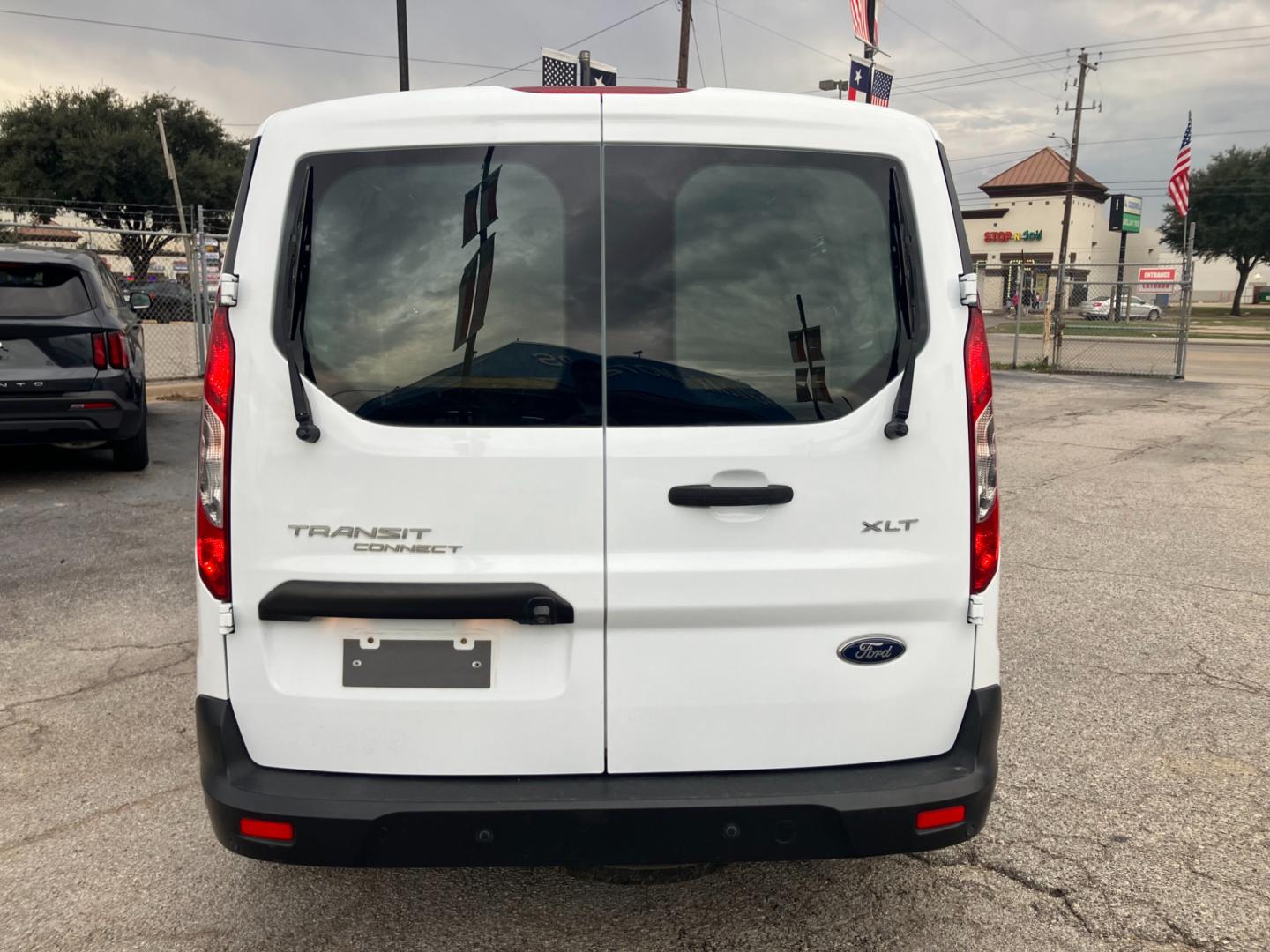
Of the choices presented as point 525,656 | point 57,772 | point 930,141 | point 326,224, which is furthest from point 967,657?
point 57,772

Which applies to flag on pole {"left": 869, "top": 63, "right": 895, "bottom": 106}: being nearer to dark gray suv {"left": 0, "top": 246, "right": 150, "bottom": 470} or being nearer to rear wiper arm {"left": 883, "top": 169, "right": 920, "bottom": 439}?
dark gray suv {"left": 0, "top": 246, "right": 150, "bottom": 470}

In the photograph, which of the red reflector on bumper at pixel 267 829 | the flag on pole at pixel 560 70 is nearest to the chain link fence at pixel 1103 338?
the flag on pole at pixel 560 70

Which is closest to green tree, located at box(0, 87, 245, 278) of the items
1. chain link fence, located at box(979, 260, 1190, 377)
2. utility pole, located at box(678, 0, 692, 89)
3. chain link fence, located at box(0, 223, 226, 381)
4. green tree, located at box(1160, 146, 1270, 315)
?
chain link fence, located at box(0, 223, 226, 381)

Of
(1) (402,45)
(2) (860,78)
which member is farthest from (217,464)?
(1) (402,45)

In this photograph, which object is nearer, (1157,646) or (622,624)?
(622,624)

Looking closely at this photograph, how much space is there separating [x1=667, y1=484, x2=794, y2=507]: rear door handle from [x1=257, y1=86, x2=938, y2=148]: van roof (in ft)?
2.66

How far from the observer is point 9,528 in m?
6.76

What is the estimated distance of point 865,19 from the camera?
41.7 feet

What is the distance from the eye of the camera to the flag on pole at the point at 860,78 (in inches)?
501

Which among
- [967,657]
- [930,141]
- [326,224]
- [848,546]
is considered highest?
[930,141]

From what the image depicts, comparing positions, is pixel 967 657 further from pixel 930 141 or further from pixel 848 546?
pixel 930 141

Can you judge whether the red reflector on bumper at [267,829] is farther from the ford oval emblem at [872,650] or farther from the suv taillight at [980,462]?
the suv taillight at [980,462]

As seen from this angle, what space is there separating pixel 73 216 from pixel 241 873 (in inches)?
1830

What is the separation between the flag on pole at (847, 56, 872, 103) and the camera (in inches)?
501
